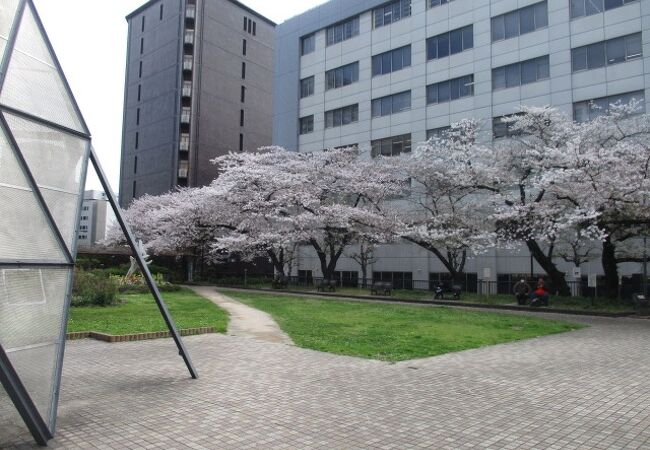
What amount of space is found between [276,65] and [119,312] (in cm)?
4027

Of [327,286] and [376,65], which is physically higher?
[376,65]

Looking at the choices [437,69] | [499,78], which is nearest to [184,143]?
[437,69]

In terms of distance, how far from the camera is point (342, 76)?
48500 mm

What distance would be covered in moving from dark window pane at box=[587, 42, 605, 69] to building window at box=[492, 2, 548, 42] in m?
3.67

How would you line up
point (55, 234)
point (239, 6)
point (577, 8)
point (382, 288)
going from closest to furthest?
point (55, 234)
point (382, 288)
point (577, 8)
point (239, 6)

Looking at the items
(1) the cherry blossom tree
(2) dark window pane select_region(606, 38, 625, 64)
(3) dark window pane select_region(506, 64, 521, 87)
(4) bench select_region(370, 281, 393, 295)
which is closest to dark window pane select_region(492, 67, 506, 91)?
(3) dark window pane select_region(506, 64, 521, 87)

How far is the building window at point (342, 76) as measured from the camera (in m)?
47.6

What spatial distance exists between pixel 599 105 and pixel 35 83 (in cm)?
3428

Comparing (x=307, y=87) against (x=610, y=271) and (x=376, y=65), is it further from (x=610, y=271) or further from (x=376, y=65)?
(x=610, y=271)

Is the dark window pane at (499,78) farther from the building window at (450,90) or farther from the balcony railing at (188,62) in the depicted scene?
the balcony railing at (188,62)

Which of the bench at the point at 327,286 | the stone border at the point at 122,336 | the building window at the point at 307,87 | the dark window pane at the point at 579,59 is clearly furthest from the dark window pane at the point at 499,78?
the stone border at the point at 122,336

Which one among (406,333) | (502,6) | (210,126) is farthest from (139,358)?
(210,126)

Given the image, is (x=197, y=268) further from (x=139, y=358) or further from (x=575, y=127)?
(x=139, y=358)

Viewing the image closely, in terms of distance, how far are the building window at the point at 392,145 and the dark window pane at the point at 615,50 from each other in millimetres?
14854
